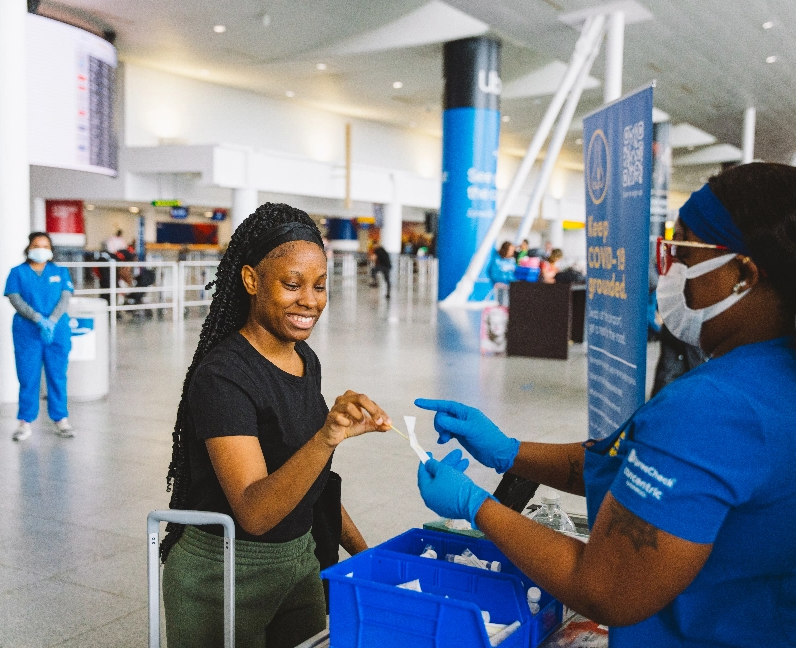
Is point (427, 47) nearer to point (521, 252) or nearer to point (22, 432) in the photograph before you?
point (521, 252)

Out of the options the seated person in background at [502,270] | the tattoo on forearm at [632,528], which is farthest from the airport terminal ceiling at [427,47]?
the tattoo on forearm at [632,528]

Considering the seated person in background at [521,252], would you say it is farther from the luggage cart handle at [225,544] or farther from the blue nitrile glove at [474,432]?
the luggage cart handle at [225,544]

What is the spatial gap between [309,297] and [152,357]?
9361 millimetres

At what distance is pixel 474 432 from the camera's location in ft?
5.58

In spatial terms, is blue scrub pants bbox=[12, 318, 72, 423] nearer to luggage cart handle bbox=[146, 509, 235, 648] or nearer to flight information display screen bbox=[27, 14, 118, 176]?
luggage cart handle bbox=[146, 509, 235, 648]

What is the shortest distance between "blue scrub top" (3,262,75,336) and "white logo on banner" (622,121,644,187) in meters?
4.76

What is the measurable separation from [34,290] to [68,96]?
9940 millimetres

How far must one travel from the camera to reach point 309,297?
6.07ft

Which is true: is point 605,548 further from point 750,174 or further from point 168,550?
point 168,550

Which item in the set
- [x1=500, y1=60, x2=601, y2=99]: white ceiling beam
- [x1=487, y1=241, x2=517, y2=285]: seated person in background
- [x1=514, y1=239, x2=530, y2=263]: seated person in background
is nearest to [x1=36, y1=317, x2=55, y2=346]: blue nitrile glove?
[x1=487, y1=241, x2=517, y2=285]: seated person in background

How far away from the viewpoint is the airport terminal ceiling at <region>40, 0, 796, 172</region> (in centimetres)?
1367

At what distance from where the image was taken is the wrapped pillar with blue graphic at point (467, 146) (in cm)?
1922

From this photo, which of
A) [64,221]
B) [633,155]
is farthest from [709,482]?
[64,221]

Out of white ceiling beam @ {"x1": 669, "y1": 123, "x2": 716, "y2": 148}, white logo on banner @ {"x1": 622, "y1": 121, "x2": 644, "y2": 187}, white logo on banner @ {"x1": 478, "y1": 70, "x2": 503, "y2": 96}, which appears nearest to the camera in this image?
white logo on banner @ {"x1": 622, "y1": 121, "x2": 644, "y2": 187}
